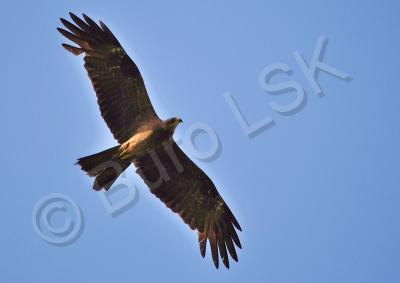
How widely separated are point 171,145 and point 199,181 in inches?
49.7

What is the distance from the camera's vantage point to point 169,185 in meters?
14.3

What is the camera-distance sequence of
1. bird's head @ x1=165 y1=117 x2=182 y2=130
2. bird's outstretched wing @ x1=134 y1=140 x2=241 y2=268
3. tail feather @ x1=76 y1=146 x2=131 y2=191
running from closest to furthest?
tail feather @ x1=76 y1=146 x2=131 y2=191, bird's head @ x1=165 y1=117 x2=182 y2=130, bird's outstretched wing @ x1=134 y1=140 x2=241 y2=268

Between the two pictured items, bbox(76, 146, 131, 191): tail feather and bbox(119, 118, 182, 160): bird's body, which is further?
bbox(119, 118, 182, 160): bird's body

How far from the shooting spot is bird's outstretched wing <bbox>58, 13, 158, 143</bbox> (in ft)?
43.7

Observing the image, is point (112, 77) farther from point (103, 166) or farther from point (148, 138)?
point (103, 166)

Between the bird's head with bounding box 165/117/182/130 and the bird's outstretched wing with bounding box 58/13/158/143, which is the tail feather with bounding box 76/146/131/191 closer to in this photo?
the bird's outstretched wing with bounding box 58/13/158/143

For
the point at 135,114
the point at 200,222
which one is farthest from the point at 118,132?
the point at 200,222

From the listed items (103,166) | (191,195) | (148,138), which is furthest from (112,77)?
(191,195)

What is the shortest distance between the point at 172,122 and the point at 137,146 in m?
0.92

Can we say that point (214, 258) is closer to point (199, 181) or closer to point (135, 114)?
point (199, 181)

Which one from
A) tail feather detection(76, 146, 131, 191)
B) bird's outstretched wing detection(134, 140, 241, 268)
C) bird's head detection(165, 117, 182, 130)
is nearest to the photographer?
tail feather detection(76, 146, 131, 191)

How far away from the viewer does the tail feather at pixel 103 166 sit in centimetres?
1262

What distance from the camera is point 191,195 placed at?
47.4ft

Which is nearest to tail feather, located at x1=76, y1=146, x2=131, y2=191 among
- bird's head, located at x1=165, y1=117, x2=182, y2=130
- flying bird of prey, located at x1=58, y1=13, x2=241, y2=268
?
flying bird of prey, located at x1=58, y1=13, x2=241, y2=268
